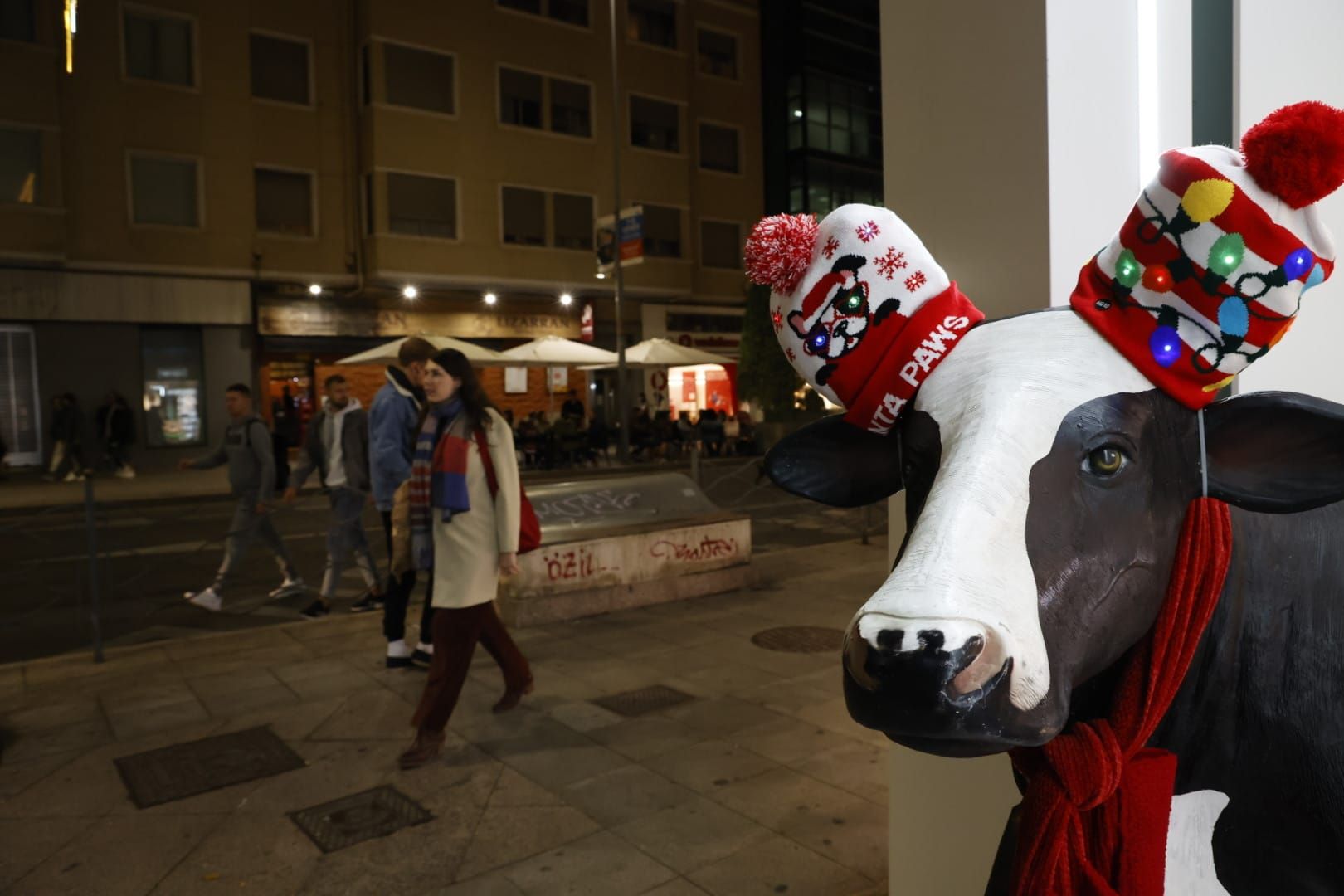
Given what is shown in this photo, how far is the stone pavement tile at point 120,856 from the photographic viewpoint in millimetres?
3578

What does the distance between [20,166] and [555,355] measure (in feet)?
39.3

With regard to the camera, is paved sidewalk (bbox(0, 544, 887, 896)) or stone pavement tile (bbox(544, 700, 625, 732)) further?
stone pavement tile (bbox(544, 700, 625, 732))

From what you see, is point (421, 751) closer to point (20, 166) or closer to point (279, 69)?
point (20, 166)

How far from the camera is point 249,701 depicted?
579cm

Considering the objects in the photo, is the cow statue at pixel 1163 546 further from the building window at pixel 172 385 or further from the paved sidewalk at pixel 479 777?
the building window at pixel 172 385

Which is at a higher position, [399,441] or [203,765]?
[399,441]

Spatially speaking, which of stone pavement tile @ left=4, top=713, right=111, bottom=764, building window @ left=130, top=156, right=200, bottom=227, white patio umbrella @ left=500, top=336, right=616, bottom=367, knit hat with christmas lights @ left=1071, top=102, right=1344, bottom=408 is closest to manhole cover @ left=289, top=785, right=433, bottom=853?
stone pavement tile @ left=4, top=713, right=111, bottom=764

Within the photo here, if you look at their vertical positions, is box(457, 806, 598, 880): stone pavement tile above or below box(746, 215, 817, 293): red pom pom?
below

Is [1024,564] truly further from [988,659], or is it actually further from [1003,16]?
[1003,16]

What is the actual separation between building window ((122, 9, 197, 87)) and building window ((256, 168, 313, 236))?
8.55 ft

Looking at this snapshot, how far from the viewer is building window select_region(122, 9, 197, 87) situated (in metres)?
21.0

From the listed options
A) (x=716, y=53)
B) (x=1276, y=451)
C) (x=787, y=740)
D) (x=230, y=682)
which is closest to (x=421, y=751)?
(x=787, y=740)

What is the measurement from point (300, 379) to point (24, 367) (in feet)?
19.4

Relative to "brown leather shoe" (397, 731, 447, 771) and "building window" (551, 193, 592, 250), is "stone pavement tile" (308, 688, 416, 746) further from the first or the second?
"building window" (551, 193, 592, 250)
